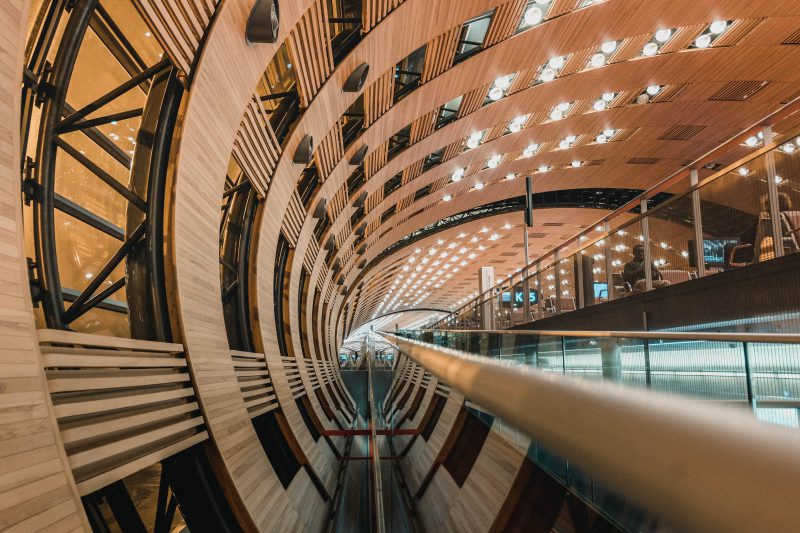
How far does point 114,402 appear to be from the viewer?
3.67 meters

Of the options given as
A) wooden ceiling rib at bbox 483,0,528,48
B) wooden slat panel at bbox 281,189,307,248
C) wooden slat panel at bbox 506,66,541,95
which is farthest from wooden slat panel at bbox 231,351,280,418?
wooden slat panel at bbox 506,66,541,95

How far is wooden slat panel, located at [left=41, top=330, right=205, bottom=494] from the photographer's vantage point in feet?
10.5

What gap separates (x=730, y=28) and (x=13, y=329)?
15.6 meters

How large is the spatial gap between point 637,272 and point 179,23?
605 centimetres

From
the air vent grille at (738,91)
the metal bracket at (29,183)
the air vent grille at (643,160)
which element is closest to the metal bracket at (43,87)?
the metal bracket at (29,183)

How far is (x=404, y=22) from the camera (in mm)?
9117

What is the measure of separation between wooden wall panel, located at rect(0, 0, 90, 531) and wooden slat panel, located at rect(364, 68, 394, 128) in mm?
8215

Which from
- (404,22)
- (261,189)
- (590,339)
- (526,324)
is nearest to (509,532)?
(590,339)

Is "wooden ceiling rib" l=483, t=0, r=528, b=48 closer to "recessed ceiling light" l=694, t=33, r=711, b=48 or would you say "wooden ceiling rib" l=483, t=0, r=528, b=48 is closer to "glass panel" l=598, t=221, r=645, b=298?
"glass panel" l=598, t=221, r=645, b=298

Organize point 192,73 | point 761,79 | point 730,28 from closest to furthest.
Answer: point 192,73
point 730,28
point 761,79

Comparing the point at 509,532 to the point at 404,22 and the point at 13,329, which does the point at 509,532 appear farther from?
the point at 404,22

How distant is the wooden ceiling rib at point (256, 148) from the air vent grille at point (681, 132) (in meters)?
16.3

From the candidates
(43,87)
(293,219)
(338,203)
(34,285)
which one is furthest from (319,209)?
(34,285)

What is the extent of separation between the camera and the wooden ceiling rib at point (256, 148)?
6715mm
